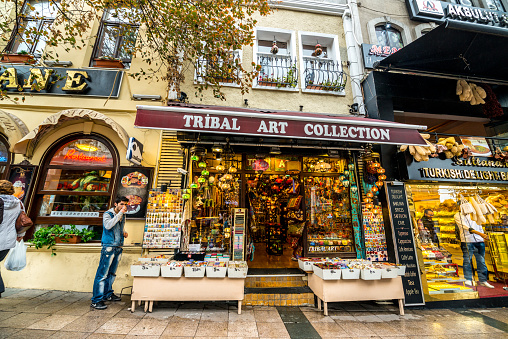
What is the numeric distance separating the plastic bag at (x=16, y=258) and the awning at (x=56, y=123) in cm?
273

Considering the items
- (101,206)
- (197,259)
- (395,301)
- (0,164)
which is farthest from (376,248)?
(0,164)

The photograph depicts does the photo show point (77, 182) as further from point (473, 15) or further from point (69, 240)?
point (473, 15)

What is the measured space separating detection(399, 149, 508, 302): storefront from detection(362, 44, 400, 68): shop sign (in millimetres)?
3552

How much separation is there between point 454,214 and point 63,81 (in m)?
12.2

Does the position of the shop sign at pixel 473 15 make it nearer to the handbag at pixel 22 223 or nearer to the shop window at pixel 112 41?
the shop window at pixel 112 41

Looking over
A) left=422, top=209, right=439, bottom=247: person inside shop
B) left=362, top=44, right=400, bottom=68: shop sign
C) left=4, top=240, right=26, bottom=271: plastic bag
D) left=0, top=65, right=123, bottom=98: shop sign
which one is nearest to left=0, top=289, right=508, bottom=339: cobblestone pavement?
left=4, top=240, right=26, bottom=271: plastic bag

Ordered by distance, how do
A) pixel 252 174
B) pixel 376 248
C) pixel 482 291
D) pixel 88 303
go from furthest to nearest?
pixel 252 174, pixel 376 248, pixel 482 291, pixel 88 303

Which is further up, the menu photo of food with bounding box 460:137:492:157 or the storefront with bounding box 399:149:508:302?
the menu photo of food with bounding box 460:137:492:157

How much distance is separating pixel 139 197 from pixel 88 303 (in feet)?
7.95

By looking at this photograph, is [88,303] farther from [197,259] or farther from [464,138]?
[464,138]

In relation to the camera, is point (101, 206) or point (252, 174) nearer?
point (101, 206)

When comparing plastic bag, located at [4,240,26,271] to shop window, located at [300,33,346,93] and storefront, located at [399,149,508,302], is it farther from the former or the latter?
storefront, located at [399,149,508,302]

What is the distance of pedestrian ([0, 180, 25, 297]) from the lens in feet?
10.7

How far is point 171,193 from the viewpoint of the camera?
17.5 ft
